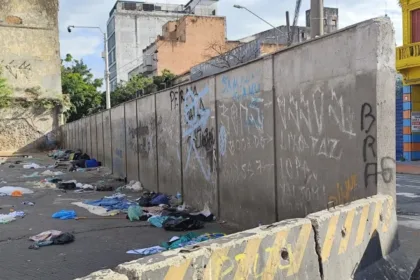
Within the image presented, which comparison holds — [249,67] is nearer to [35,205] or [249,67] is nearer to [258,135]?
[258,135]

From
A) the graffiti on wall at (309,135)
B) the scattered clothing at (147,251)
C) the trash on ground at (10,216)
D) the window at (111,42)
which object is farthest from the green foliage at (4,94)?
the window at (111,42)

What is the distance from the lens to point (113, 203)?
10375 millimetres

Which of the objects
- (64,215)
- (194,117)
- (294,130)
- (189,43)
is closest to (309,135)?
(294,130)

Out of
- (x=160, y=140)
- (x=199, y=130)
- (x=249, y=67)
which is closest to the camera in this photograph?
(x=249, y=67)

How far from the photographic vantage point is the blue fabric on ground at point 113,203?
9986 mm

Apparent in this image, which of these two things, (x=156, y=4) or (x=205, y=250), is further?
(x=156, y=4)

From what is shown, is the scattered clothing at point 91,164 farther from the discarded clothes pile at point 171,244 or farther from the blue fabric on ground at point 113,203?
the discarded clothes pile at point 171,244

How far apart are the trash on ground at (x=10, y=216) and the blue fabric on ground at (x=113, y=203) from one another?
1726mm

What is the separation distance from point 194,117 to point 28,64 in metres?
31.7

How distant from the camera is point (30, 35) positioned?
3675 centimetres

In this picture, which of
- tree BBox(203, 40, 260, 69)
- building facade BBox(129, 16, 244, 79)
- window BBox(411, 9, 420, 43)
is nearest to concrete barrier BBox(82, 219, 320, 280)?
window BBox(411, 9, 420, 43)

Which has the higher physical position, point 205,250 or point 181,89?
point 181,89

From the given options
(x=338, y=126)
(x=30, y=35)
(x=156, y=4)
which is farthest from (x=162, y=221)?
(x=156, y=4)

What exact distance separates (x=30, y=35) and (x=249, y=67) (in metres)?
34.7
